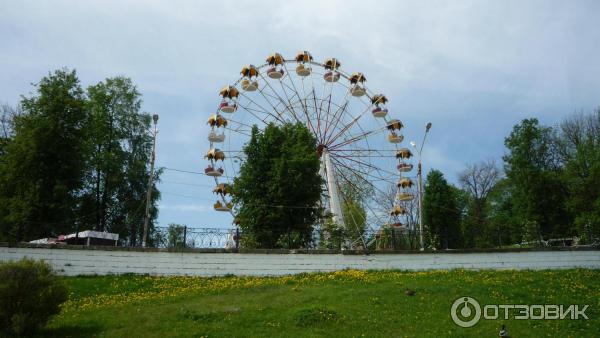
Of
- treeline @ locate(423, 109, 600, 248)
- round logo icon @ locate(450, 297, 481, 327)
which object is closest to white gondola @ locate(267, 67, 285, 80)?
treeline @ locate(423, 109, 600, 248)

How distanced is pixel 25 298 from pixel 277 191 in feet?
47.1

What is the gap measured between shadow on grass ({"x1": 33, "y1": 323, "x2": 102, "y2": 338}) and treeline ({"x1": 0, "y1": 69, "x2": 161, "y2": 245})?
9.13 m

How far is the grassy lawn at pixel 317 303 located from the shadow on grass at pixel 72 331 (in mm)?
23

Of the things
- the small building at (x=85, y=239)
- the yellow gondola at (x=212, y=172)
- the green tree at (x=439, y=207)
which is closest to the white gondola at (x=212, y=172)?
the yellow gondola at (x=212, y=172)

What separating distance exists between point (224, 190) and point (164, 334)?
19.2 meters

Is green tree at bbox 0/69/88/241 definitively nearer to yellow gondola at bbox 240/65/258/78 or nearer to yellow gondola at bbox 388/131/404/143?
yellow gondola at bbox 240/65/258/78

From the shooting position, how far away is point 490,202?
5547cm

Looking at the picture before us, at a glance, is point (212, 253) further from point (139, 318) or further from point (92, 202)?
point (92, 202)

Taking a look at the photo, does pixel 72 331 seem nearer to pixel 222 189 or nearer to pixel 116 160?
pixel 222 189

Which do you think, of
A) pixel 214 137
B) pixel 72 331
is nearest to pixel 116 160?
pixel 214 137

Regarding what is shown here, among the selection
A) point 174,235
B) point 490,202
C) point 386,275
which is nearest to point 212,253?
point 174,235

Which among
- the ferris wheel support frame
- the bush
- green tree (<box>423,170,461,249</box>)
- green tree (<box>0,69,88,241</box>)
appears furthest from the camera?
green tree (<box>423,170,461,249</box>)

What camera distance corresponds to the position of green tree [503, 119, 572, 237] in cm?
3612

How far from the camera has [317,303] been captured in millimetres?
16062
